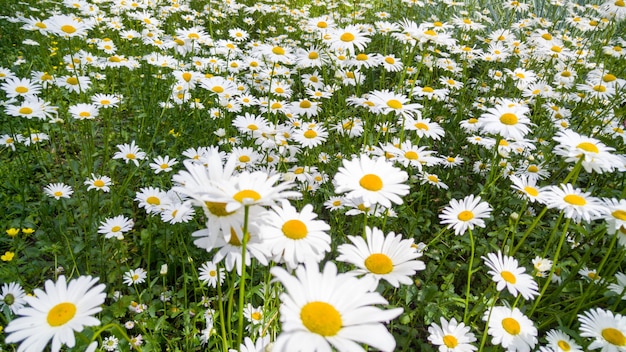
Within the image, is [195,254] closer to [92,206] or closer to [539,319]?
[92,206]

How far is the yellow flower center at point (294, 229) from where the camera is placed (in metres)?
1.38

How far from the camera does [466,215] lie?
6.82 feet

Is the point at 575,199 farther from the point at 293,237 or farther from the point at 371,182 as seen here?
the point at 293,237

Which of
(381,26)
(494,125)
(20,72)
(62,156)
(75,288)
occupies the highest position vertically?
(381,26)

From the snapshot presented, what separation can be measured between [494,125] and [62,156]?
143 inches

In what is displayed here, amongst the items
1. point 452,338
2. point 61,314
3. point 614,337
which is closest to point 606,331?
point 614,337

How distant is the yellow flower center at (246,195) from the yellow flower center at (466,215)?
132cm

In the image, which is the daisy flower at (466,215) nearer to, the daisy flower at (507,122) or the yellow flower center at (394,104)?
the daisy flower at (507,122)

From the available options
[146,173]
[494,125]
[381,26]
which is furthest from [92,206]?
[381,26]

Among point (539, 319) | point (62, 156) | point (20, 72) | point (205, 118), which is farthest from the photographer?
point (20, 72)

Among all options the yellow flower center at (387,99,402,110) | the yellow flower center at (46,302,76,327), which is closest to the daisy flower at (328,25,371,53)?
the yellow flower center at (387,99,402,110)

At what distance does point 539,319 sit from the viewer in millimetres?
2377

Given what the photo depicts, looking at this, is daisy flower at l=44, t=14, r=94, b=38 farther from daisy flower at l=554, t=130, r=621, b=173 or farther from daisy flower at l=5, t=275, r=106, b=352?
daisy flower at l=554, t=130, r=621, b=173

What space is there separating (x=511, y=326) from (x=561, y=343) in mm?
341
